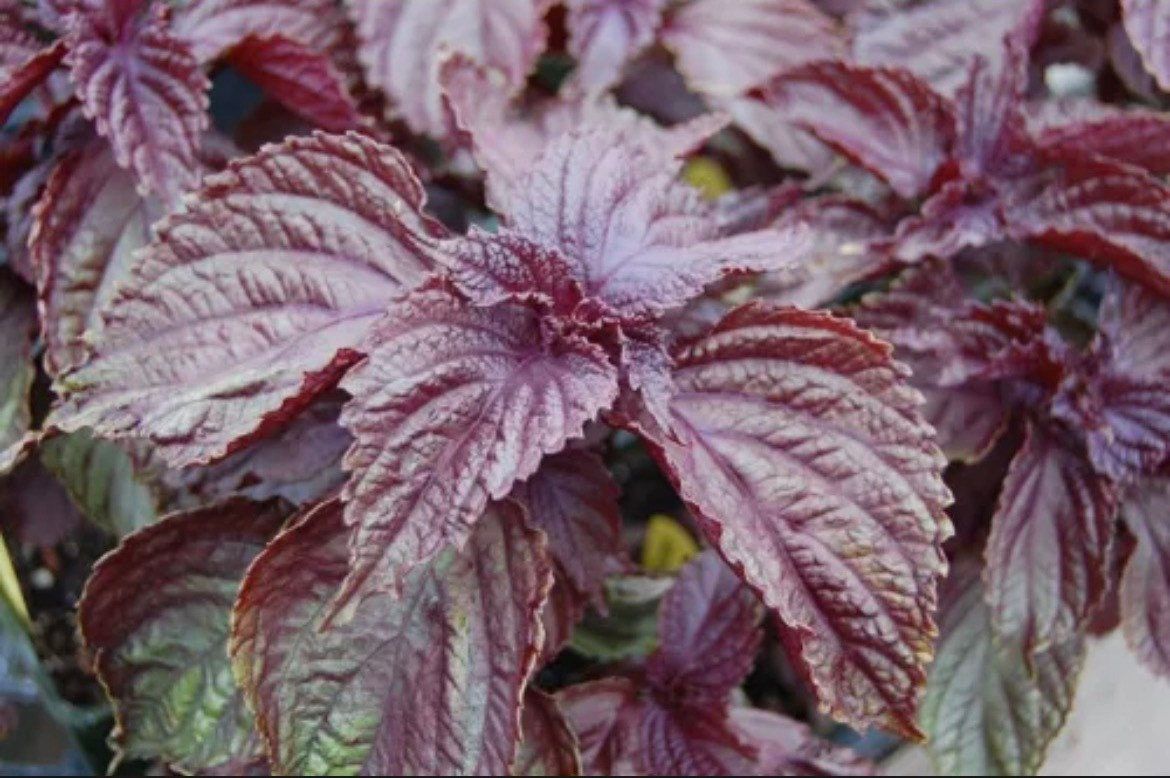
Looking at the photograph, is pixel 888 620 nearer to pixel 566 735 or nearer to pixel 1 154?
pixel 566 735

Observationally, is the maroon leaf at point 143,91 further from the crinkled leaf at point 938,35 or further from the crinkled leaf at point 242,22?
the crinkled leaf at point 938,35

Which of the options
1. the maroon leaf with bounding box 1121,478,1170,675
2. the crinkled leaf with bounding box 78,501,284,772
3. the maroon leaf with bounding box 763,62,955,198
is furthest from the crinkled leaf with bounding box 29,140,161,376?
the maroon leaf with bounding box 1121,478,1170,675

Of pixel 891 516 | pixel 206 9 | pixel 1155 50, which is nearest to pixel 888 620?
pixel 891 516

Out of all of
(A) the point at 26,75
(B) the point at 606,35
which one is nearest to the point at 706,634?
(B) the point at 606,35

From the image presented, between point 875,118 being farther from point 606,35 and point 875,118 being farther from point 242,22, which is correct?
point 242,22

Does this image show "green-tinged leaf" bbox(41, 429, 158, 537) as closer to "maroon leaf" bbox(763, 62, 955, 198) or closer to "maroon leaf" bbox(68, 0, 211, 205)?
"maroon leaf" bbox(68, 0, 211, 205)
